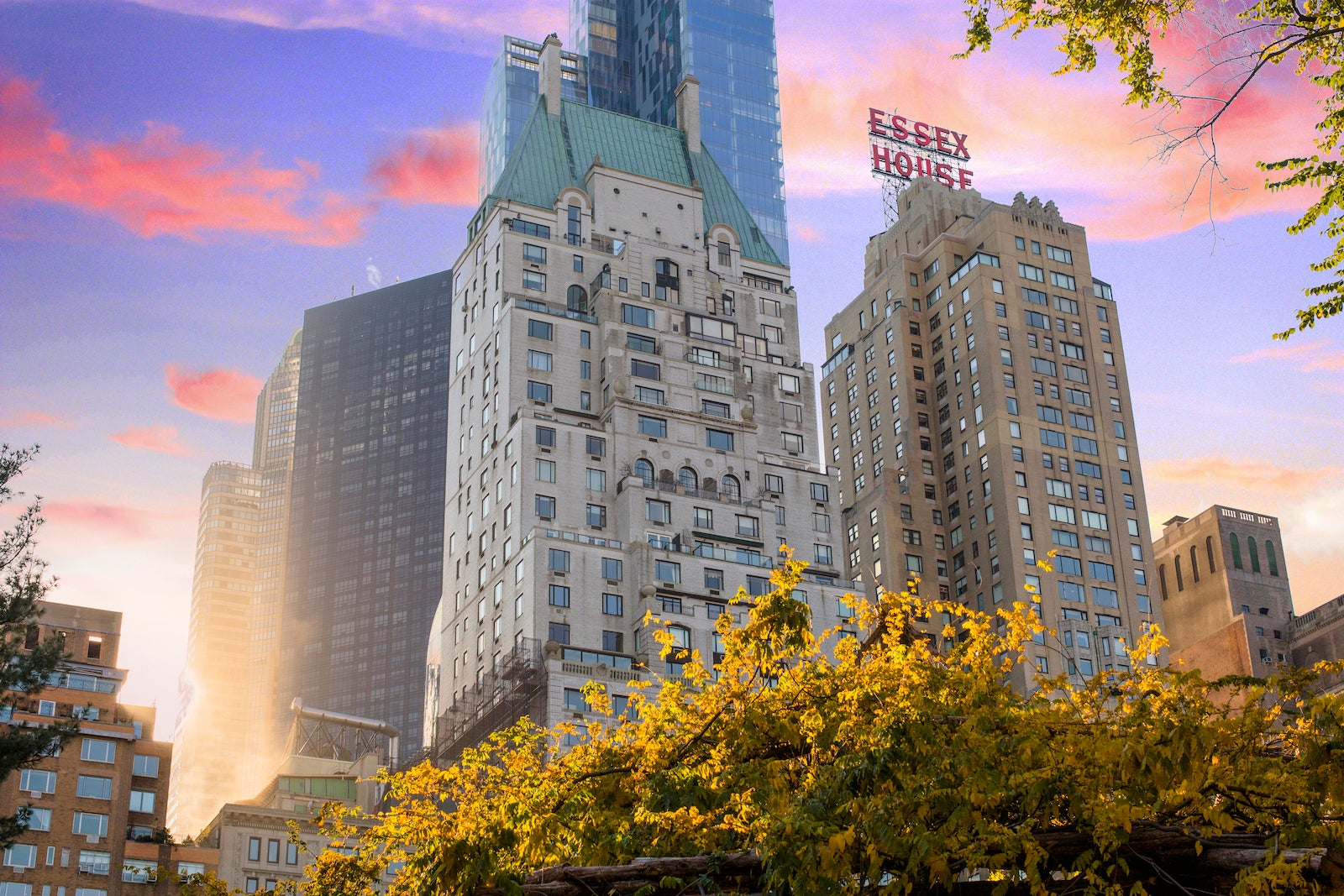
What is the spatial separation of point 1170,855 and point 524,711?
8718 cm

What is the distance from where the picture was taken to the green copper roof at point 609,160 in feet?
449

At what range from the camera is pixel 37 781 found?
327 feet

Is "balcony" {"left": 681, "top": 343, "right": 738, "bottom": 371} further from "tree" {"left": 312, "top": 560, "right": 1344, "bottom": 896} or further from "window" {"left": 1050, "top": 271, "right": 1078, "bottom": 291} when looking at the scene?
"tree" {"left": 312, "top": 560, "right": 1344, "bottom": 896}

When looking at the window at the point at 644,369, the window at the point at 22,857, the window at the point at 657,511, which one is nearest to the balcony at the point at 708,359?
the window at the point at 644,369

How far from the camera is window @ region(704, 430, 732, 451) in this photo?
124188mm

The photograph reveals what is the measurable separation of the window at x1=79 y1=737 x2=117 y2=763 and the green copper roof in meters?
54.8

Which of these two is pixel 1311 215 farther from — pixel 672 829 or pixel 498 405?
pixel 498 405

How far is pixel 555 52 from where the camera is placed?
484 feet

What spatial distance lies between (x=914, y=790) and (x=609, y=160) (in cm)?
12346

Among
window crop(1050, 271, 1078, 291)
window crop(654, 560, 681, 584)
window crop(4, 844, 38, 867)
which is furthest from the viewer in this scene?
window crop(1050, 271, 1078, 291)

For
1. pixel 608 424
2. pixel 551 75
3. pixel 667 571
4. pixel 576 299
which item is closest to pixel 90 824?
pixel 667 571

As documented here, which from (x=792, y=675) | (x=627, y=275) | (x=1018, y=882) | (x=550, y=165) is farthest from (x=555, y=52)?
(x=1018, y=882)

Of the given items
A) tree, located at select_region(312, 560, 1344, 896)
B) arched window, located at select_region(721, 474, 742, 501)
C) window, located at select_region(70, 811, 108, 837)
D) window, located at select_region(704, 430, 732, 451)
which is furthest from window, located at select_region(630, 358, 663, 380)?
tree, located at select_region(312, 560, 1344, 896)

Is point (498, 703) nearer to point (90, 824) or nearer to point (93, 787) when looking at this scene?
point (93, 787)
